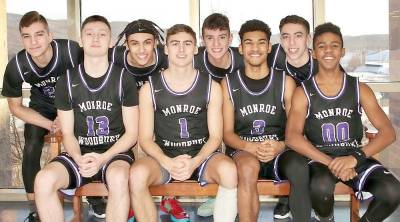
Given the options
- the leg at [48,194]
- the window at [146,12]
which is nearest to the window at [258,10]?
the window at [146,12]

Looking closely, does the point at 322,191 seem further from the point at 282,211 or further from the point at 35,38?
the point at 35,38

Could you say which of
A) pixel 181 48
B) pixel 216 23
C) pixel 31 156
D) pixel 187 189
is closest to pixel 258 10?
pixel 216 23

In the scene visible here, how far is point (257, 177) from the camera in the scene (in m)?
2.69

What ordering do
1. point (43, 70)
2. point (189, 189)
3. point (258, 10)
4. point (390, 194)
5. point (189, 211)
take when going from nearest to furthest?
point (390, 194)
point (189, 189)
point (43, 70)
point (189, 211)
point (258, 10)

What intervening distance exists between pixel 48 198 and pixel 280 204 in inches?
69.3

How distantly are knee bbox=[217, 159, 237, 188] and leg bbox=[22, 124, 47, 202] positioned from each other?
1359 millimetres

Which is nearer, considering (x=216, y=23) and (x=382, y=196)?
(x=382, y=196)

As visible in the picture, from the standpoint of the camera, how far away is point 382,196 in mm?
2525

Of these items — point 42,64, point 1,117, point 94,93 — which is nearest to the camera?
point 94,93

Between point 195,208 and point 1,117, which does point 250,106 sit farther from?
point 1,117

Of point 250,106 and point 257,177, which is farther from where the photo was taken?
point 250,106

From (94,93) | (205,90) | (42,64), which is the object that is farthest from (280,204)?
(42,64)

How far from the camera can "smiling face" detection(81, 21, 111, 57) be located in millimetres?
2883

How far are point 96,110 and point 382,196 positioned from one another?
1704mm
